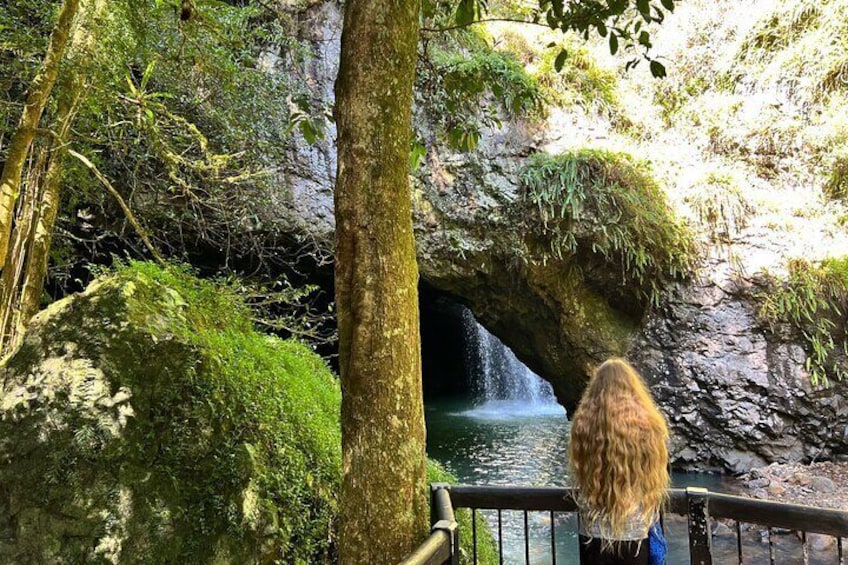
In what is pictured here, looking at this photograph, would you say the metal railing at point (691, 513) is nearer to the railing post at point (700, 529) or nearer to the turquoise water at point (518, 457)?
the railing post at point (700, 529)

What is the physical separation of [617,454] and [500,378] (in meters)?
12.7

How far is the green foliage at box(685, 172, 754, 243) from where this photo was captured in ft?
26.5

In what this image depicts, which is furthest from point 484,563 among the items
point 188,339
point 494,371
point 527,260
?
point 494,371

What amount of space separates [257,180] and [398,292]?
12.2 feet

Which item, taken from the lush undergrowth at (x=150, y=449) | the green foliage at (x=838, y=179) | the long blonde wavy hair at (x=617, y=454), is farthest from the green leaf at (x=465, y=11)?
the green foliage at (x=838, y=179)

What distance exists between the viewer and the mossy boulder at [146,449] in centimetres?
271

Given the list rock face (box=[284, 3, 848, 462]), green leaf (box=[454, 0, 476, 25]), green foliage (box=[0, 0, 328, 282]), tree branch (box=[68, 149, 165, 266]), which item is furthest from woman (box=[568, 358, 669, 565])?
rock face (box=[284, 3, 848, 462])

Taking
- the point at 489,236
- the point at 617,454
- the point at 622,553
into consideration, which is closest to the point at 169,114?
the point at 617,454

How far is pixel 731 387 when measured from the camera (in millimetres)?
7738

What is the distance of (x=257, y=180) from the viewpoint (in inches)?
215

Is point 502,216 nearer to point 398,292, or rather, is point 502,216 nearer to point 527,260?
point 527,260

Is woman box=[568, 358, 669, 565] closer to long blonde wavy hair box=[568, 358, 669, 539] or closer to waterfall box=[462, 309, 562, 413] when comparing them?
long blonde wavy hair box=[568, 358, 669, 539]

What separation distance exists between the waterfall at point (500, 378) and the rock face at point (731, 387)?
5.11 meters

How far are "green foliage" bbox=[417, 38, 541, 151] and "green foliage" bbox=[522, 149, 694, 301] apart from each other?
1085 mm
